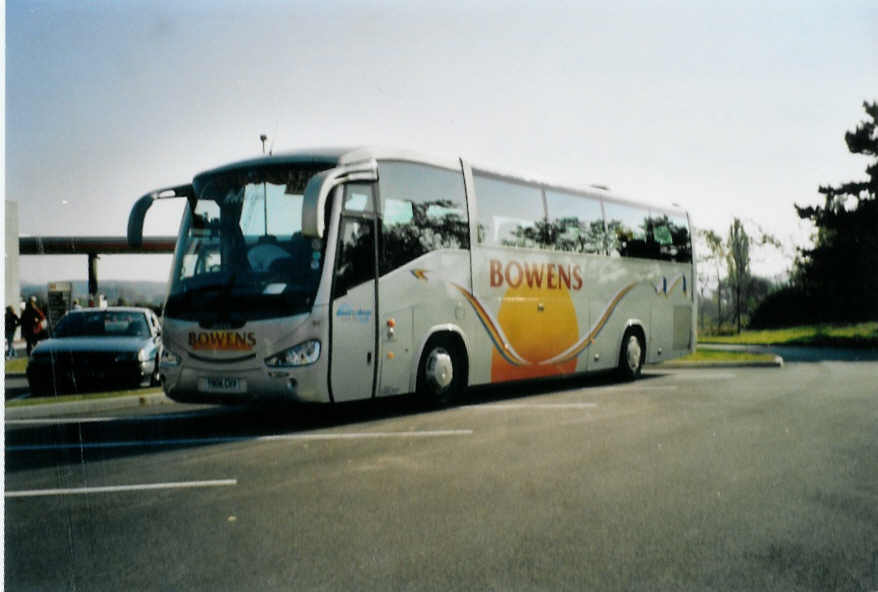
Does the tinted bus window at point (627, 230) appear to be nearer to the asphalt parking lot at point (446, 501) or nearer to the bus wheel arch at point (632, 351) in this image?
the bus wheel arch at point (632, 351)

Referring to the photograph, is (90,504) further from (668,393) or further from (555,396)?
(668,393)

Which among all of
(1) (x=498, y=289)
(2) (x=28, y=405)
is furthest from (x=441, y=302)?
(2) (x=28, y=405)

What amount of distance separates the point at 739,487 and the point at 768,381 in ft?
34.1

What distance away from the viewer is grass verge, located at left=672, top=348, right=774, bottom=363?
21.5m

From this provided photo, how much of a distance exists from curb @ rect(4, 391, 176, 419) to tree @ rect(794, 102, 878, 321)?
9722mm

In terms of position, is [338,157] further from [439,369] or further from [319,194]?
[439,369]

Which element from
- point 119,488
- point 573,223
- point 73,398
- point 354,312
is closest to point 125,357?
point 73,398

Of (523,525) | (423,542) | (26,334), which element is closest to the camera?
(423,542)

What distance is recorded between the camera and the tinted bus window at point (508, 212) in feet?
42.6

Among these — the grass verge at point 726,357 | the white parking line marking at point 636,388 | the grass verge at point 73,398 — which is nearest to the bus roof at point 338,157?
the grass verge at point 73,398

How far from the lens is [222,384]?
9.79m

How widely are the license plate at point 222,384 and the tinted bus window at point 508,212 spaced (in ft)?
15.0

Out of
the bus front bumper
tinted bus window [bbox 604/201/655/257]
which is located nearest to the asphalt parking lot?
the bus front bumper

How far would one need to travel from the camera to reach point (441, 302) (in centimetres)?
1184
